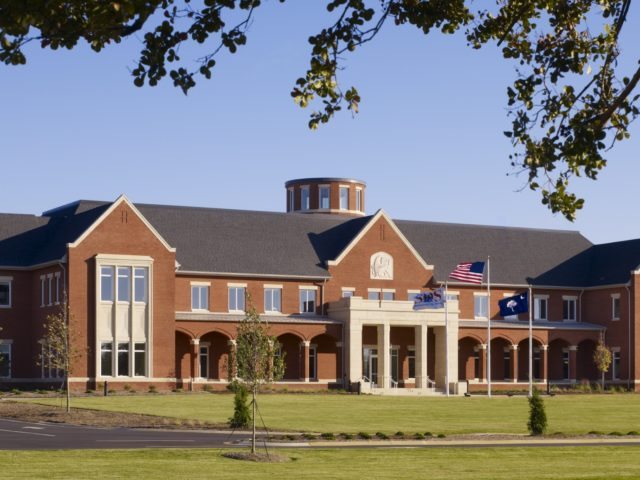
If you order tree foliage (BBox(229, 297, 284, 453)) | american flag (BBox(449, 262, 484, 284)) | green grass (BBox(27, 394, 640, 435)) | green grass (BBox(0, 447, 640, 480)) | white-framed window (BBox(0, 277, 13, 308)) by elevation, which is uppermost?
american flag (BBox(449, 262, 484, 284))

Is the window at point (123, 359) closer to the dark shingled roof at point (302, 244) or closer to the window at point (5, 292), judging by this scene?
the dark shingled roof at point (302, 244)

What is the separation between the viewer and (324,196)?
87.2m

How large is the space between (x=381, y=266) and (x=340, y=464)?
51.4 metres

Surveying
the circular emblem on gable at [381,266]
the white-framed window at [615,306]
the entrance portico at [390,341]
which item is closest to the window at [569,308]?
the white-framed window at [615,306]

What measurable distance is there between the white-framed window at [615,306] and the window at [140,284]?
32.8 meters

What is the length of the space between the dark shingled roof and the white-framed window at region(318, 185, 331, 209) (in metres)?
2.99

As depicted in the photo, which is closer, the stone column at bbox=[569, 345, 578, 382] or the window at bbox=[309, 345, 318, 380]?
the window at bbox=[309, 345, 318, 380]

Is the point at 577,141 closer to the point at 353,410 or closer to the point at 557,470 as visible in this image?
the point at 557,470

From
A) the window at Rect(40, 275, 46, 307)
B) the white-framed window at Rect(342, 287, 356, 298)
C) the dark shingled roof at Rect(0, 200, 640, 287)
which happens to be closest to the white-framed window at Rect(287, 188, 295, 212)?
the dark shingled roof at Rect(0, 200, 640, 287)

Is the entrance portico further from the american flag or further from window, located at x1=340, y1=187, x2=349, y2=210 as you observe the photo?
window, located at x1=340, y1=187, x2=349, y2=210

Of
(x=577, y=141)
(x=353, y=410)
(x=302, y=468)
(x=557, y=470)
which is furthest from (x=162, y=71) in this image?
(x=353, y=410)

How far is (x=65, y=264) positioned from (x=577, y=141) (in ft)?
178

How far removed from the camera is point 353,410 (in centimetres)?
5022

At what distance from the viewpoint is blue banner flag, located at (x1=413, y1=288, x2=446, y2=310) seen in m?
71.9
